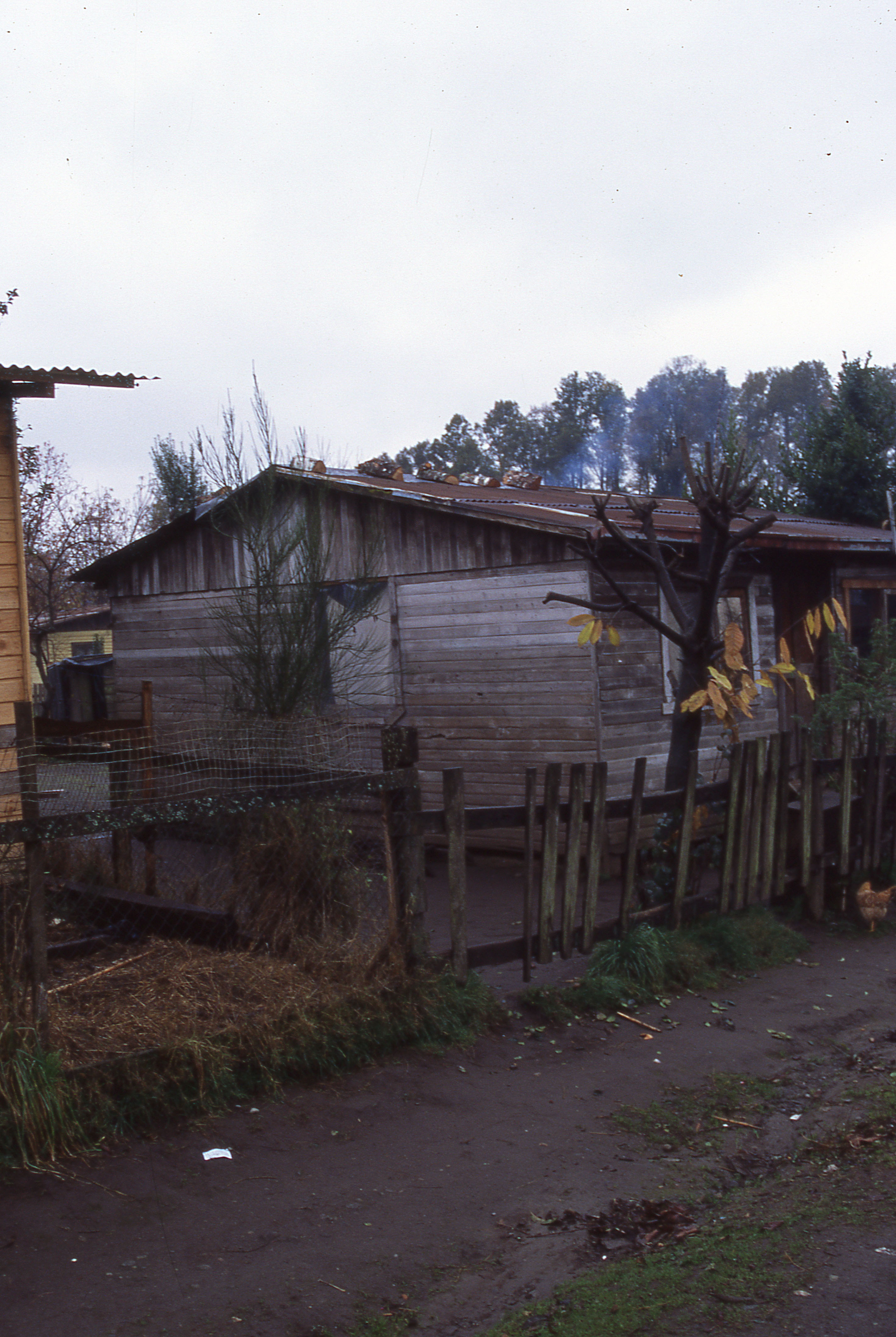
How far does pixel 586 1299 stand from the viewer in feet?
10.6

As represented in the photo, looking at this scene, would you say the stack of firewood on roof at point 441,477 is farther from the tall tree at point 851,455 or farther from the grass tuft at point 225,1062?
the grass tuft at point 225,1062

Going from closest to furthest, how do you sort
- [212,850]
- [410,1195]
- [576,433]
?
[410,1195], [212,850], [576,433]

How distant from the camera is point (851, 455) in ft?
63.7

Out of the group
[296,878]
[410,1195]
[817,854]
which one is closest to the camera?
[410,1195]

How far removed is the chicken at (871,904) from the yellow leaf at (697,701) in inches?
92.7

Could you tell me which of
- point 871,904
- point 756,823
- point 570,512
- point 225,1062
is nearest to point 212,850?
point 225,1062

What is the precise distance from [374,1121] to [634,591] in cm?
704

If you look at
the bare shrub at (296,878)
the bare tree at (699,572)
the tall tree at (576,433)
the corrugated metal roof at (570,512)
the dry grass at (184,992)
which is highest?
the tall tree at (576,433)

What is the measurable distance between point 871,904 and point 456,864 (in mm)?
4118

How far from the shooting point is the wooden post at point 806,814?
25.2 ft

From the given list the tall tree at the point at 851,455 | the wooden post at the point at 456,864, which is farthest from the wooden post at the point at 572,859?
the tall tree at the point at 851,455

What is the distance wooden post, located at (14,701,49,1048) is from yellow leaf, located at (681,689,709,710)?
4140 mm

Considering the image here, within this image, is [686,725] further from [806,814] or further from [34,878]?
[34,878]

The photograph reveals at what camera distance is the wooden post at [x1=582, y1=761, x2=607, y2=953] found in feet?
20.1
